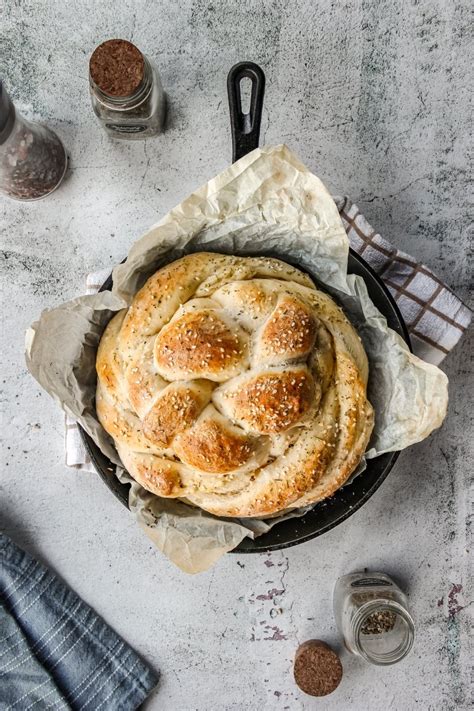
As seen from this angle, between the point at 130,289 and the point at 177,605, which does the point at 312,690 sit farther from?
the point at 130,289

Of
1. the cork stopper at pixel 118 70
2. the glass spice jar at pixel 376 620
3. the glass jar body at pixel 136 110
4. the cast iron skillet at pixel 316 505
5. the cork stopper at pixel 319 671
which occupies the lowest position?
the cork stopper at pixel 319 671

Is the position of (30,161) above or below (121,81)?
below

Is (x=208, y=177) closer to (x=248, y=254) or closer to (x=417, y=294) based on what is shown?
(x=248, y=254)

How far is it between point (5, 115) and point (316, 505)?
1432 mm

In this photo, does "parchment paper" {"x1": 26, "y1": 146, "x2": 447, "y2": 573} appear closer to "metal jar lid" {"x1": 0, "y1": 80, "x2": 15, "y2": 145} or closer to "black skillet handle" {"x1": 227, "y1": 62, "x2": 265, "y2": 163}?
"black skillet handle" {"x1": 227, "y1": 62, "x2": 265, "y2": 163}

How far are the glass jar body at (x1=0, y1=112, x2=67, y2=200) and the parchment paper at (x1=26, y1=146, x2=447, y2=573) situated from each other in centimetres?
57

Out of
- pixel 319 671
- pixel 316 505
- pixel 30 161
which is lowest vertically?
pixel 319 671

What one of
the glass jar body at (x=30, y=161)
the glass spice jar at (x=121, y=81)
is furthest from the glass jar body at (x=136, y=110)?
the glass jar body at (x=30, y=161)

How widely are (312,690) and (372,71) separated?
206cm

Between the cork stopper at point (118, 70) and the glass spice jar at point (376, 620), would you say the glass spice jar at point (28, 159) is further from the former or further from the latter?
the glass spice jar at point (376, 620)

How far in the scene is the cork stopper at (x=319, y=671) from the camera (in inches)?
93.3

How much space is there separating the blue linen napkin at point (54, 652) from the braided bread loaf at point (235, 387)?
30.5 inches

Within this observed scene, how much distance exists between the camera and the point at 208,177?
7.81 ft

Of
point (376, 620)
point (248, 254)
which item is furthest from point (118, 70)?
point (376, 620)
